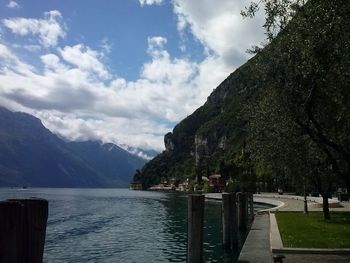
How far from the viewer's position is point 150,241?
141ft

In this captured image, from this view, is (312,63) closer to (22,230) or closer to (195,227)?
(195,227)

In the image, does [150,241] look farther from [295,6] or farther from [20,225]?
[20,225]

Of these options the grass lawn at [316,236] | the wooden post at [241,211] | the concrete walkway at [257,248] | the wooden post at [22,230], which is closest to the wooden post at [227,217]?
the concrete walkway at [257,248]

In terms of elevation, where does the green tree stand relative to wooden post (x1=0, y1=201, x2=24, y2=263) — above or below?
above

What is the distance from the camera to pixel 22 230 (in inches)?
324

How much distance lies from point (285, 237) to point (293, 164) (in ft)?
29.2

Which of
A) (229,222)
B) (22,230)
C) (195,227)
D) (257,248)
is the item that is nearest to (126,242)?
(229,222)

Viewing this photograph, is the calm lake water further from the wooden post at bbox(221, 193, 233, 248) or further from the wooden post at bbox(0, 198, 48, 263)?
the wooden post at bbox(0, 198, 48, 263)

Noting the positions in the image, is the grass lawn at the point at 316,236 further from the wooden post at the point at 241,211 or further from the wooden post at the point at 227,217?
the wooden post at the point at 241,211

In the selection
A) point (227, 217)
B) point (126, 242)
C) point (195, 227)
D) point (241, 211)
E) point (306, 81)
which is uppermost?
point (306, 81)

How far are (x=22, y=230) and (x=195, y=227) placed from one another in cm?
1493

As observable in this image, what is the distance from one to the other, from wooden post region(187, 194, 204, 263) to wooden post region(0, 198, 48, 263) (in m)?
14.0

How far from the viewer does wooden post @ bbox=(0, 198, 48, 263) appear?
8.00 metres

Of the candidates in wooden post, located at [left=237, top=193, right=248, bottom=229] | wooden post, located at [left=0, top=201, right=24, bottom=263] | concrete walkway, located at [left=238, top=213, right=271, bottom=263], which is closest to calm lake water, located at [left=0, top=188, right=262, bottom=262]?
concrete walkway, located at [left=238, top=213, right=271, bottom=263]
